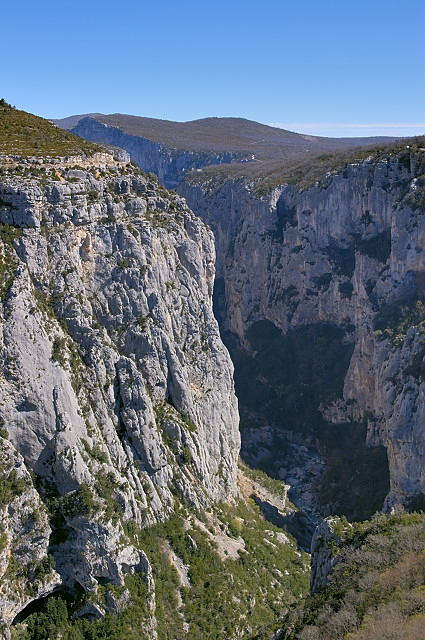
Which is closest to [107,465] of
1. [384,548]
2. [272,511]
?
[384,548]

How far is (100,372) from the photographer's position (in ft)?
112

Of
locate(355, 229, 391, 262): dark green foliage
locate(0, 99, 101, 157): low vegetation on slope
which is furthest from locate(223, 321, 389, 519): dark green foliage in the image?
locate(0, 99, 101, 157): low vegetation on slope

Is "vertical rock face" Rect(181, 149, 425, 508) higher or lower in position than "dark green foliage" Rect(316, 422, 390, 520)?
higher

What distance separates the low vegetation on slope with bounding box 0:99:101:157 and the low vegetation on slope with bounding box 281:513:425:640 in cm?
2731

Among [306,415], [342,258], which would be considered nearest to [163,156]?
[342,258]

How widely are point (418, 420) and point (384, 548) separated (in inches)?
842

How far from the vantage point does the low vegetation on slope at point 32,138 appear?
38656mm

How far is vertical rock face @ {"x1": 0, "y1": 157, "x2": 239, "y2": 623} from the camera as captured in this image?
2925 cm

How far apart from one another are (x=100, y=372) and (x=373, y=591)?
1765cm

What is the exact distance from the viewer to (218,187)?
100250mm

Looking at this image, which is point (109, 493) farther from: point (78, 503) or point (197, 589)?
point (197, 589)

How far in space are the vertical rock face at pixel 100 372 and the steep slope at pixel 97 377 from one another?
0.07 metres

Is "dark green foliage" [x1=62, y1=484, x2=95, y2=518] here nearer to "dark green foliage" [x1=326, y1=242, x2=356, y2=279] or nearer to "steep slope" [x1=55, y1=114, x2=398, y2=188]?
"dark green foliage" [x1=326, y1=242, x2=356, y2=279]

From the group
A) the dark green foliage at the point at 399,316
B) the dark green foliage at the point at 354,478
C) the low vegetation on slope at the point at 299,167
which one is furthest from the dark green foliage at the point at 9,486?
the low vegetation on slope at the point at 299,167
